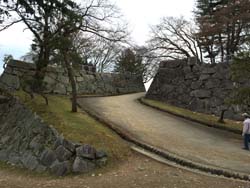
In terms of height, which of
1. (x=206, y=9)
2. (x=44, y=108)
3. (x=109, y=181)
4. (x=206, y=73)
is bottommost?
(x=109, y=181)

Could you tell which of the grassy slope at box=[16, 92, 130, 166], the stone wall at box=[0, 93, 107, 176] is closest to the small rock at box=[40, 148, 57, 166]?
the stone wall at box=[0, 93, 107, 176]

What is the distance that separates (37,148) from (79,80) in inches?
389

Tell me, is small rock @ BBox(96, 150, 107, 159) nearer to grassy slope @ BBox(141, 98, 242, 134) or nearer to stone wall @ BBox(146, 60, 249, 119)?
grassy slope @ BBox(141, 98, 242, 134)

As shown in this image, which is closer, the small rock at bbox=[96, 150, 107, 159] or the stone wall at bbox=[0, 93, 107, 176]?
the stone wall at bbox=[0, 93, 107, 176]

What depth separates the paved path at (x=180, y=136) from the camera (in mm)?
Answer: 8885

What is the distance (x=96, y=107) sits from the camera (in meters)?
15.2

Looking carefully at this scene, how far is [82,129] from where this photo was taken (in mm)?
10188

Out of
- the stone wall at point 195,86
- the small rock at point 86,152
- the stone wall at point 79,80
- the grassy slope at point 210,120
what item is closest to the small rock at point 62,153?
the small rock at point 86,152

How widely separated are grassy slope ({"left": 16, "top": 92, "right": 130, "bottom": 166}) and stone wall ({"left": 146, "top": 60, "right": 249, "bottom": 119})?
20.3 feet

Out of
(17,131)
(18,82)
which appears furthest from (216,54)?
(17,131)

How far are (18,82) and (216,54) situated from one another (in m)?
15.6

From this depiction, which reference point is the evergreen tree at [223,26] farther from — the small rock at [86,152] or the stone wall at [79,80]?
the small rock at [86,152]

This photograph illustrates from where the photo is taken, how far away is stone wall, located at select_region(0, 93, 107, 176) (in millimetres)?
8445

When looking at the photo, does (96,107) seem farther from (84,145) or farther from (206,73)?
(84,145)
